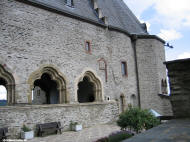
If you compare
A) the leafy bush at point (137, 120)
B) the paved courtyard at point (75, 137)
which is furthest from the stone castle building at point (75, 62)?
the leafy bush at point (137, 120)

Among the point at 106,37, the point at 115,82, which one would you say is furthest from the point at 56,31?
the point at 115,82

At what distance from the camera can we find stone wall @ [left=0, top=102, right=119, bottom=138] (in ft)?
32.4

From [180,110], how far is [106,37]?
12667 mm

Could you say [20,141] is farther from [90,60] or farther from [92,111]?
[90,60]

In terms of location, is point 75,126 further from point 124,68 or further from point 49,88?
point 124,68

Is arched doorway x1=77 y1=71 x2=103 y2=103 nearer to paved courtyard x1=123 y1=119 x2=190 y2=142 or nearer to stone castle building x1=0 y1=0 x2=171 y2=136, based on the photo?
stone castle building x1=0 y1=0 x2=171 y2=136

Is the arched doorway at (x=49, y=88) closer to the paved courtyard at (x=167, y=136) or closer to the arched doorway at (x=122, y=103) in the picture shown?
the arched doorway at (x=122, y=103)

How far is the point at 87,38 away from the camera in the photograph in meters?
14.6

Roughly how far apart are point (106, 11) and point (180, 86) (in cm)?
1540

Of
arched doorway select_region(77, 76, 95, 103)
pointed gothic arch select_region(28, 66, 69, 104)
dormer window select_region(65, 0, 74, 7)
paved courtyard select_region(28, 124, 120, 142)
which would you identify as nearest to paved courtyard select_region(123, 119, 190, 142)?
paved courtyard select_region(28, 124, 120, 142)

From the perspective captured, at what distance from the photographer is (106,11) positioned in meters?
18.4

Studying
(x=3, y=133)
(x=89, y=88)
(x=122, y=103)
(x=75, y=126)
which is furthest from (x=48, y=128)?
(x=122, y=103)

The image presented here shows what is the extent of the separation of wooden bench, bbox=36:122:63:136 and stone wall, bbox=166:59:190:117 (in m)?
8.05

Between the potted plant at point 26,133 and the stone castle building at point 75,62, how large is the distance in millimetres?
252
